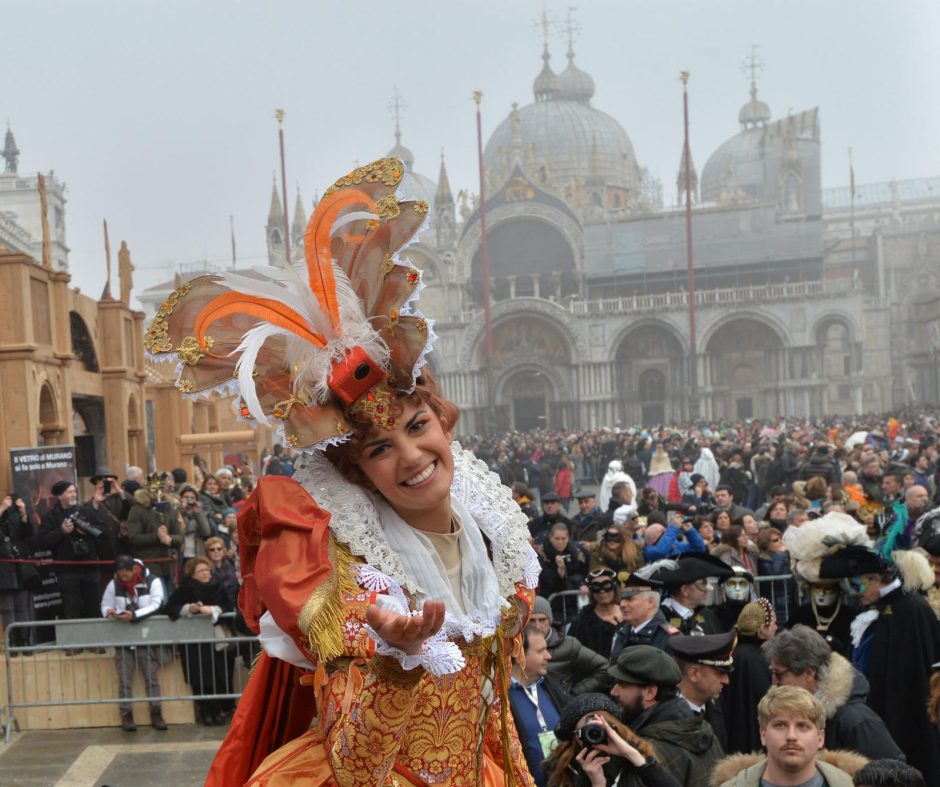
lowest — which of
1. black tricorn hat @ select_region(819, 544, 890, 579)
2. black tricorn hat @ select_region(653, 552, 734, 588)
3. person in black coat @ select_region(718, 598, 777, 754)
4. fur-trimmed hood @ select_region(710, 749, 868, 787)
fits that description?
person in black coat @ select_region(718, 598, 777, 754)

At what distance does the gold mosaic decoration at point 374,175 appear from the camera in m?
2.57

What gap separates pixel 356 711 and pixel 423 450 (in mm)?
631

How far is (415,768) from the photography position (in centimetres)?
242

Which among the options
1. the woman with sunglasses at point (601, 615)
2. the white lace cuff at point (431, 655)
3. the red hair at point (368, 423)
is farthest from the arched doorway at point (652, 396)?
the white lace cuff at point (431, 655)

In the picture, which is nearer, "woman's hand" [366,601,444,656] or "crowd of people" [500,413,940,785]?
"woman's hand" [366,601,444,656]

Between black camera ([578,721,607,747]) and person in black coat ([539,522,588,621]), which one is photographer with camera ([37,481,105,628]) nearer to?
person in black coat ([539,522,588,621])

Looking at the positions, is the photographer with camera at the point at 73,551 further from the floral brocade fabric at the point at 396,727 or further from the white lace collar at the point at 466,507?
the floral brocade fabric at the point at 396,727

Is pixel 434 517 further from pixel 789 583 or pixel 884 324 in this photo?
pixel 884 324

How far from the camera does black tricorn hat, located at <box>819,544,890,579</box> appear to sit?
5.06m

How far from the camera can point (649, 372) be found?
55.7m

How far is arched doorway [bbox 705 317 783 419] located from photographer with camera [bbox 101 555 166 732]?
1900 inches

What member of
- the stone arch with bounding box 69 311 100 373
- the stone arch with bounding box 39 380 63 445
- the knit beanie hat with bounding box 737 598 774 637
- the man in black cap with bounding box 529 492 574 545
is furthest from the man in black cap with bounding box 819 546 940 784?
the stone arch with bounding box 69 311 100 373

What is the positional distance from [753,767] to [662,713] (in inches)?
21.8

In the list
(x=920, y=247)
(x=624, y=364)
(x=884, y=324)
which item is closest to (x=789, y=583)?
(x=624, y=364)
